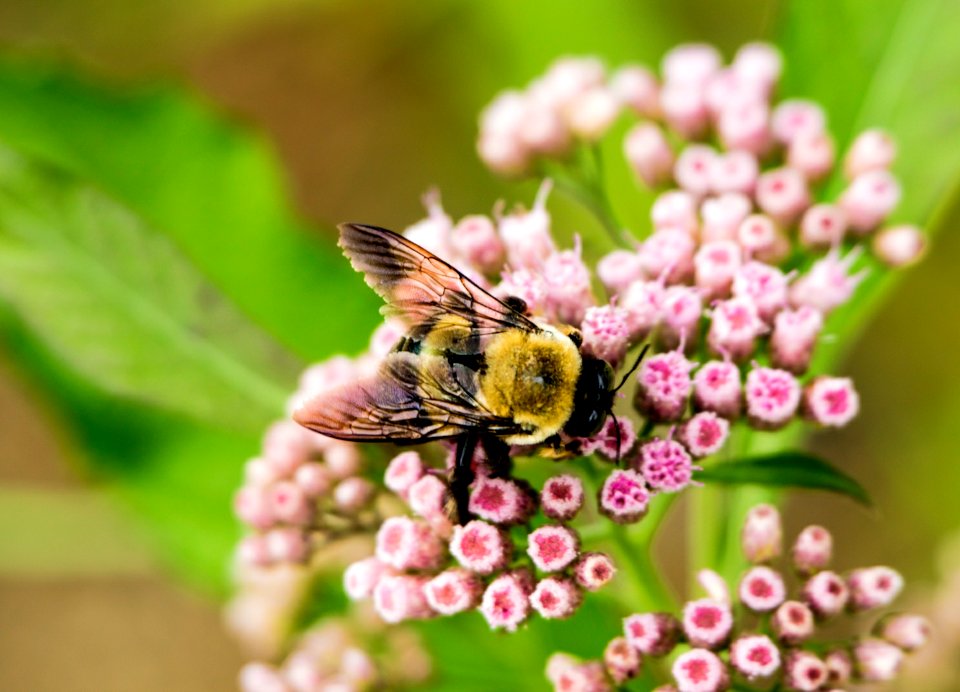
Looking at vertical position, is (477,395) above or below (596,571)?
above

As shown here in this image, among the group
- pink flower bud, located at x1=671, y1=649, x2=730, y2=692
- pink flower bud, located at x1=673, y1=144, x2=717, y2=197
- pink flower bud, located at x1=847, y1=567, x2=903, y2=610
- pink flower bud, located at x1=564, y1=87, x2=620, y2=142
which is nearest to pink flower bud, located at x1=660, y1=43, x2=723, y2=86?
pink flower bud, located at x1=564, y1=87, x2=620, y2=142

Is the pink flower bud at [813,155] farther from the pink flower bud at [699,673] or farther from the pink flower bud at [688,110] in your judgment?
the pink flower bud at [699,673]

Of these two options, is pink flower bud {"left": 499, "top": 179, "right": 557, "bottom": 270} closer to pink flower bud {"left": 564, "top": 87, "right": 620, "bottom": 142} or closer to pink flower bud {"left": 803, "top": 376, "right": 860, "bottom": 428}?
pink flower bud {"left": 564, "top": 87, "right": 620, "bottom": 142}

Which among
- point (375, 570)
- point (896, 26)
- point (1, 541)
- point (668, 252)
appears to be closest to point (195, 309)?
point (375, 570)

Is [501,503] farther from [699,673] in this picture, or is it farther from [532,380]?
[699,673]

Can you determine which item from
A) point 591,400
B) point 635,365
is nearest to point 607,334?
point 635,365

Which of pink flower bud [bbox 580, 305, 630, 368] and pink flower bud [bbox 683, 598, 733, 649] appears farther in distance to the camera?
pink flower bud [bbox 580, 305, 630, 368]
